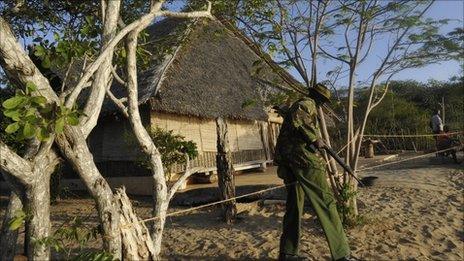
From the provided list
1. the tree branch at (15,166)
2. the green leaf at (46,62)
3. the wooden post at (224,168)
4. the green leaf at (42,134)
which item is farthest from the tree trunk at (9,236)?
the wooden post at (224,168)

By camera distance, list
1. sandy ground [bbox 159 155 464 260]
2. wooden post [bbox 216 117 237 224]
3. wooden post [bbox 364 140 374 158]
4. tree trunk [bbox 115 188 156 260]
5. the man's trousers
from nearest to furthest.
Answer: tree trunk [bbox 115 188 156 260], the man's trousers, sandy ground [bbox 159 155 464 260], wooden post [bbox 216 117 237 224], wooden post [bbox 364 140 374 158]

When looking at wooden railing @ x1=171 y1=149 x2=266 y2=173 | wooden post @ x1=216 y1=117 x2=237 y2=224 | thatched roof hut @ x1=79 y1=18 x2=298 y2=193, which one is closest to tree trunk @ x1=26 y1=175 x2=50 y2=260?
wooden post @ x1=216 y1=117 x2=237 y2=224

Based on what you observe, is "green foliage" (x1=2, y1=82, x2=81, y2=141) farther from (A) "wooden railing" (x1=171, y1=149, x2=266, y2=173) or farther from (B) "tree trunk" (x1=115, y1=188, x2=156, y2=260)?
(A) "wooden railing" (x1=171, y1=149, x2=266, y2=173)

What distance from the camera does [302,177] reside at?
4.69 metres

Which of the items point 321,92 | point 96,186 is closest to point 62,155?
point 96,186

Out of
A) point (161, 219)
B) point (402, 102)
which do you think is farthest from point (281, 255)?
point (402, 102)

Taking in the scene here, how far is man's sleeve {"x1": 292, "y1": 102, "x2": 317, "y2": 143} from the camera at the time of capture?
186 inches

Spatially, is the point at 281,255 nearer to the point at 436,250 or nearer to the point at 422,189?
the point at 436,250

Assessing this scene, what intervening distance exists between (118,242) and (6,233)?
37.5 inches

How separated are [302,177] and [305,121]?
20.6 inches

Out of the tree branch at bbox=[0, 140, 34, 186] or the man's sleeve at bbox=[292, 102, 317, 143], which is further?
the man's sleeve at bbox=[292, 102, 317, 143]

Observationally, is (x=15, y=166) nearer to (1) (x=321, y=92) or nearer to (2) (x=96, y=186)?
(2) (x=96, y=186)

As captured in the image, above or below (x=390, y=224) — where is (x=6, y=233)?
above

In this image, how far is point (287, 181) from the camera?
16.2 ft
